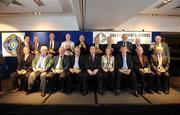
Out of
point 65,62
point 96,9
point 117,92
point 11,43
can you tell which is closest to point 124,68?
point 117,92

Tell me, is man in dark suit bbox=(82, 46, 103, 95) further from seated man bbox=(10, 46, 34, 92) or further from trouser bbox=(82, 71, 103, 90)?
seated man bbox=(10, 46, 34, 92)

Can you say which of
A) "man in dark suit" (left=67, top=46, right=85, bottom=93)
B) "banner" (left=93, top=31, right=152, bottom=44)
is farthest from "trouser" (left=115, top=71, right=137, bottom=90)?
"banner" (left=93, top=31, right=152, bottom=44)

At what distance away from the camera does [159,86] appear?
4.86 meters

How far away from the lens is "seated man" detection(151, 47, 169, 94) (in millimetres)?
4824

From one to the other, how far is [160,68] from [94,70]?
1579 mm

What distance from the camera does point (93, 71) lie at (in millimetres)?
4801

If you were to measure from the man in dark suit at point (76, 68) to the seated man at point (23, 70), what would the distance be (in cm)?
100

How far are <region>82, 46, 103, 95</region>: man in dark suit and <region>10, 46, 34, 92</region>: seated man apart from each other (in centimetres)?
136

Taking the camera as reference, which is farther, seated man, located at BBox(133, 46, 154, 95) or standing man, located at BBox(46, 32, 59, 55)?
standing man, located at BBox(46, 32, 59, 55)

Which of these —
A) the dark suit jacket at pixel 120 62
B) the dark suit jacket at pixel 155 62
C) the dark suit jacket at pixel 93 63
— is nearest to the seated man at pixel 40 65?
the dark suit jacket at pixel 93 63

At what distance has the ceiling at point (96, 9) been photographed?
11.1ft

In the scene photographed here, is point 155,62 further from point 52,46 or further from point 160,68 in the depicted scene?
point 52,46
